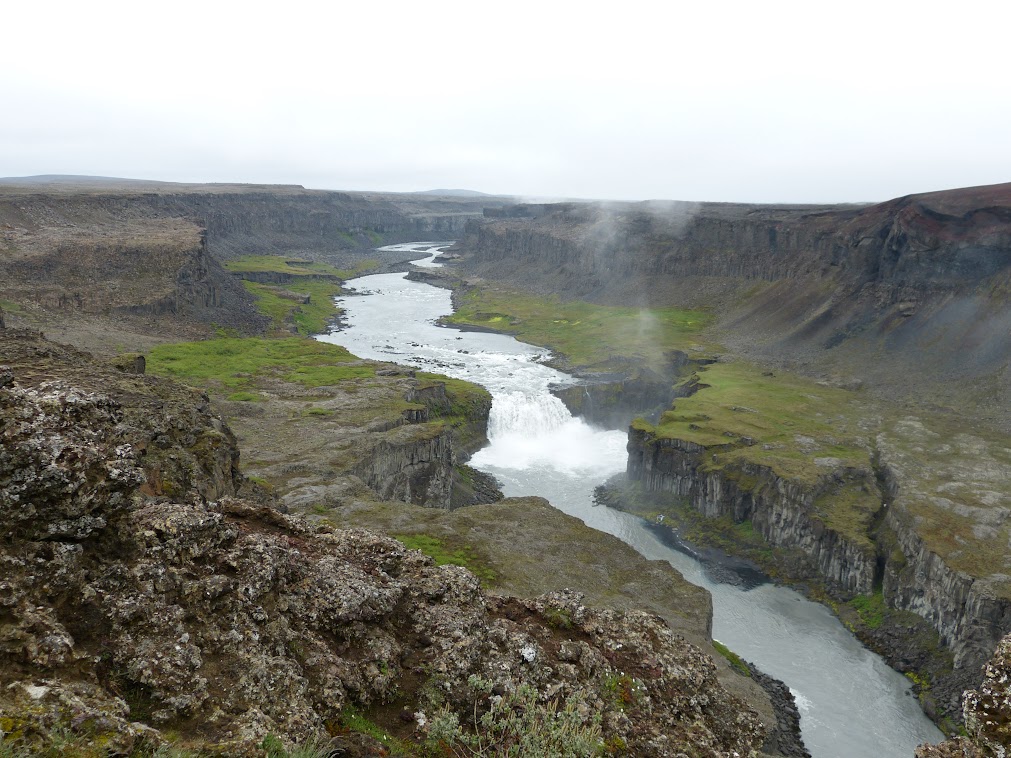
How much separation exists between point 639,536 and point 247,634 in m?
48.7

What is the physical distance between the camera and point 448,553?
35.8 m

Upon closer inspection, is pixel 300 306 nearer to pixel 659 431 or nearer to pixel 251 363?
pixel 251 363

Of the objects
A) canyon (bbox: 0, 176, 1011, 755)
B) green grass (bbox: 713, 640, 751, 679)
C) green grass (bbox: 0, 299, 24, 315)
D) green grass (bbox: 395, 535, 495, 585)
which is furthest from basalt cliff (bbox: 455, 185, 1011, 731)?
green grass (bbox: 0, 299, 24, 315)

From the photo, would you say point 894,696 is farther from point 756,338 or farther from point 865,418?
point 756,338

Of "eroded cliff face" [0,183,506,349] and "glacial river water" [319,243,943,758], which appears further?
"eroded cliff face" [0,183,506,349]

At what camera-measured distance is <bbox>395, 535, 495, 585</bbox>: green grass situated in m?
34.4

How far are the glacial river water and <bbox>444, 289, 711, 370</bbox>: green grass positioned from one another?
277 inches

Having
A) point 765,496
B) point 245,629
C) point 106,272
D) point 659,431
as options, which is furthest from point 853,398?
point 106,272

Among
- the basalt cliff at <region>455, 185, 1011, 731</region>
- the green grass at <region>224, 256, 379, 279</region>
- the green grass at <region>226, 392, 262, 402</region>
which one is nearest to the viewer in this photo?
the basalt cliff at <region>455, 185, 1011, 731</region>

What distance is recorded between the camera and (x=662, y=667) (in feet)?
59.5

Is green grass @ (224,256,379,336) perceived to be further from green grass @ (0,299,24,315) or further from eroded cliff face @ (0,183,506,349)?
green grass @ (0,299,24,315)

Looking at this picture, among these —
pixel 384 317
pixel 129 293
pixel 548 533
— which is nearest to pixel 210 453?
pixel 548 533

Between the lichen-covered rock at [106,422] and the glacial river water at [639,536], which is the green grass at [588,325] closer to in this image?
the glacial river water at [639,536]

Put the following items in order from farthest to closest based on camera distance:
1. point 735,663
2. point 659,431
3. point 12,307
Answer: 1. point 12,307
2. point 659,431
3. point 735,663
